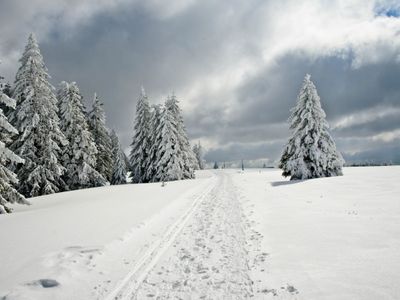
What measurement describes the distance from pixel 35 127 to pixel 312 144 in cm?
2722

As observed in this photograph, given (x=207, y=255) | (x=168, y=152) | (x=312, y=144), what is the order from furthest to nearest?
(x=168, y=152), (x=312, y=144), (x=207, y=255)

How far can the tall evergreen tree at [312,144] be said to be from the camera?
100 ft

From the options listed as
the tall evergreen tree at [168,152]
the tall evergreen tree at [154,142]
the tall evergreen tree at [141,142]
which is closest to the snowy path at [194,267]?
the tall evergreen tree at [168,152]

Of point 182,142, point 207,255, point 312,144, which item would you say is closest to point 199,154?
point 182,142

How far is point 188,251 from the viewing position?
8.02m

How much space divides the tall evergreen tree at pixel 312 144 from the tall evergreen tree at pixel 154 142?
66.2ft

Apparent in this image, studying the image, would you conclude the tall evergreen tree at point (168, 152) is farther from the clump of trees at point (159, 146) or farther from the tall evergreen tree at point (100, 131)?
the tall evergreen tree at point (100, 131)

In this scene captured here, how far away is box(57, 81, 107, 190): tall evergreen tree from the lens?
3381cm

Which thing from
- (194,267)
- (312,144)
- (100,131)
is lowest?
(194,267)

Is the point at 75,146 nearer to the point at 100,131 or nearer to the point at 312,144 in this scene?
the point at 100,131

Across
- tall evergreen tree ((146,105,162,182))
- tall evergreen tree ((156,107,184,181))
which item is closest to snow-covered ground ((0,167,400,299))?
tall evergreen tree ((156,107,184,181))

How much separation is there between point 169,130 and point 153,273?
1464 inches

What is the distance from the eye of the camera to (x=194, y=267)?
6809 millimetres

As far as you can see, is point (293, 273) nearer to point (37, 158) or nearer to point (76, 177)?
point (37, 158)
